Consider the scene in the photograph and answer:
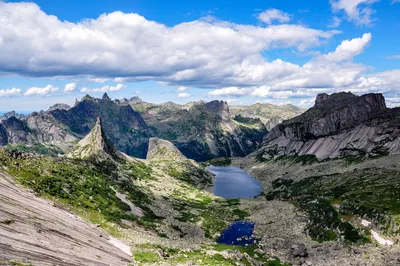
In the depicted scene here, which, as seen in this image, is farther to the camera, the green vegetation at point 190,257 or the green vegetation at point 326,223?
the green vegetation at point 326,223

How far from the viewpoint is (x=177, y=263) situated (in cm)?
5828

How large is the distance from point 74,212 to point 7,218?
97.7ft

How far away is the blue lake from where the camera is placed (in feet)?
338

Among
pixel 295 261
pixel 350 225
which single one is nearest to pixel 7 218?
pixel 295 261

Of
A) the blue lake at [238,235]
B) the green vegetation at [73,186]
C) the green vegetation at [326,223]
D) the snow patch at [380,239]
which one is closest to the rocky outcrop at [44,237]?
the green vegetation at [73,186]

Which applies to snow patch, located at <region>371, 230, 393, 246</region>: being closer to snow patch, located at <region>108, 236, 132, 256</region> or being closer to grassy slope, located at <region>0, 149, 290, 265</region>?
grassy slope, located at <region>0, 149, 290, 265</region>

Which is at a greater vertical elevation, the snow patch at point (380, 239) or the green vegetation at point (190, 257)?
the green vegetation at point (190, 257)

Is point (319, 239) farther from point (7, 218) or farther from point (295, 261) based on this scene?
point (7, 218)

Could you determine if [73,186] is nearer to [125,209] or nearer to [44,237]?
[125,209]

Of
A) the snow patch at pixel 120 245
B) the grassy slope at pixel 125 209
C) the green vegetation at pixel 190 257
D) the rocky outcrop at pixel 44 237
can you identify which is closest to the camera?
the rocky outcrop at pixel 44 237

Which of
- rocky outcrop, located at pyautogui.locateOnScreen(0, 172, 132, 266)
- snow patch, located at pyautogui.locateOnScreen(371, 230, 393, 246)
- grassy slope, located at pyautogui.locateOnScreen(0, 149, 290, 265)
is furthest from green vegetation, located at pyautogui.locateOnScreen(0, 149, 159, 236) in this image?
snow patch, located at pyautogui.locateOnScreen(371, 230, 393, 246)

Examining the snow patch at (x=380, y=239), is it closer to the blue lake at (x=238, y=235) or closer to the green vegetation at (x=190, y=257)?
the green vegetation at (x=190, y=257)

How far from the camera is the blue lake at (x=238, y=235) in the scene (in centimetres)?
10300

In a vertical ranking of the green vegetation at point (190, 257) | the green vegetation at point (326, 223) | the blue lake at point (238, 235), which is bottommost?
the blue lake at point (238, 235)
